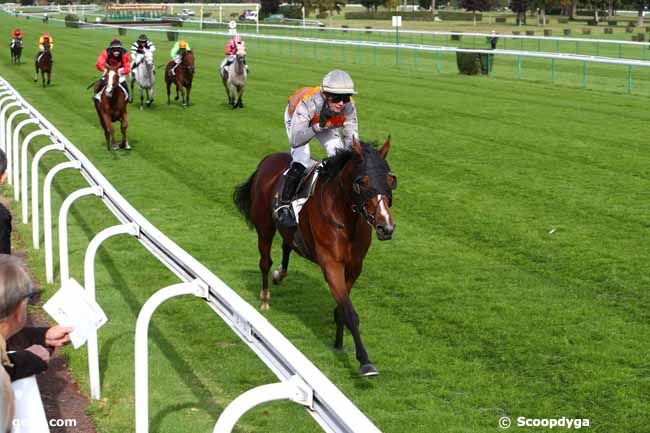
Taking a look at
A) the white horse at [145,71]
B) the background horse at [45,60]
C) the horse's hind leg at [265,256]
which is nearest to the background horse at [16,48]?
the background horse at [45,60]

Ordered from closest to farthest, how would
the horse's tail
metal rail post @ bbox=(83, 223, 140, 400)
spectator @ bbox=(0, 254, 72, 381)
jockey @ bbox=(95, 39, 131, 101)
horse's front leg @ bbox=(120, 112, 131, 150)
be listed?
spectator @ bbox=(0, 254, 72, 381) → metal rail post @ bbox=(83, 223, 140, 400) → the horse's tail → jockey @ bbox=(95, 39, 131, 101) → horse's front leg @ bbox=(120, 112, 131, 150)

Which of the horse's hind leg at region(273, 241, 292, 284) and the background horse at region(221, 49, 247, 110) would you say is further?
the background horse at region(221, 49, 247, 110)

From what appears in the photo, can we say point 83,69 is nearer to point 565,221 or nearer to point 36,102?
point 36,102

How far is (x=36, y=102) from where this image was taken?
22.0 m

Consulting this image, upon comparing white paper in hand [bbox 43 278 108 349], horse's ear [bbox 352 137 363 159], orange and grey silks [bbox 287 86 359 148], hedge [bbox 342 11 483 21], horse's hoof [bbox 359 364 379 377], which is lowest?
horse's hoof [bbox 359 364 379 377]

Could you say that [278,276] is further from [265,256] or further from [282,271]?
[265,256]

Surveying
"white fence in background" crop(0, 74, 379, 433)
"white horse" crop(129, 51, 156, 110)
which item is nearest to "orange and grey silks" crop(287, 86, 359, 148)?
"white fence in background" crop(0, 74, 379, 433)

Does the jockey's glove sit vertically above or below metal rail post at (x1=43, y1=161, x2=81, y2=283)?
above

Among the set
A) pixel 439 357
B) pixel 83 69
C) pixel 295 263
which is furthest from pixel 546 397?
pixel 83 69

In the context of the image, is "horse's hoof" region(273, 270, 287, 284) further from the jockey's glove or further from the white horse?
the white horse

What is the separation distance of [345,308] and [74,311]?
232 cm

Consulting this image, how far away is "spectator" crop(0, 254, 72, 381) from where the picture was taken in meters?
2.79

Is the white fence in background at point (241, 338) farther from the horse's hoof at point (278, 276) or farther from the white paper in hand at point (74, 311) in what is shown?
the horse's hoof at point (278, 276)

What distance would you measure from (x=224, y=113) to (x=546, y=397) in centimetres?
1515
